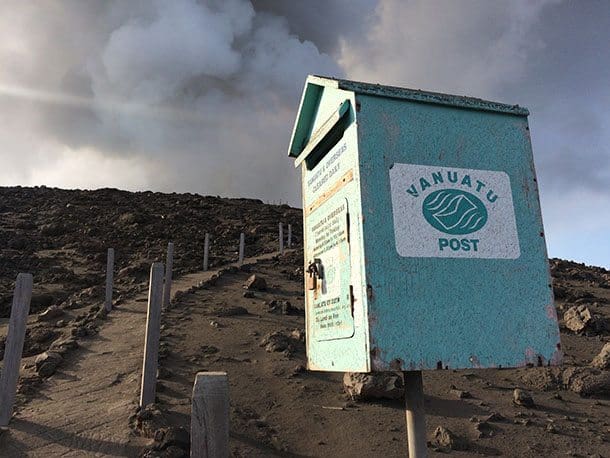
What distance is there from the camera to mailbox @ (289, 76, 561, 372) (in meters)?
2.61

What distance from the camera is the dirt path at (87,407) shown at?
4770mm

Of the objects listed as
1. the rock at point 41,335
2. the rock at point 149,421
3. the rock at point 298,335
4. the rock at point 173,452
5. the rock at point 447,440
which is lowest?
the rock at point 447,440

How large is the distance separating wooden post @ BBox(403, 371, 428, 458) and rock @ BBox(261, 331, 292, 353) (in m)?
4.97

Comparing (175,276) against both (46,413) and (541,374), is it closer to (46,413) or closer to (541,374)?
(46,413)

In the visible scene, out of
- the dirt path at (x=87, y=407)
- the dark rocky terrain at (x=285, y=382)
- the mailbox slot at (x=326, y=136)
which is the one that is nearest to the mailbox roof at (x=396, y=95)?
the mailbox slot at (x=326, y=136)

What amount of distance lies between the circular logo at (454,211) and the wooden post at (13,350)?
518 cm

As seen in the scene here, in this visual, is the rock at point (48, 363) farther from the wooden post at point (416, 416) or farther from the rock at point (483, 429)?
the wooden post at point (416, 416)

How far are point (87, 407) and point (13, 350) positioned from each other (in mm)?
1097

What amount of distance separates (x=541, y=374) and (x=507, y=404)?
1219 millimetres

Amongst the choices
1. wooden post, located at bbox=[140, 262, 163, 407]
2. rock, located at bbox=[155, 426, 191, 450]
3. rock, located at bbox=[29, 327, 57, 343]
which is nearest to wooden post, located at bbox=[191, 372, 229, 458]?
rock, located at bbox=[155, 426, 191, 450]

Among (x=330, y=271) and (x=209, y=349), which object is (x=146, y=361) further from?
(x=330, y=271)

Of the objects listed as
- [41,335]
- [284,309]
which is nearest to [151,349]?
[284,309]

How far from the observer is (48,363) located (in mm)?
7281

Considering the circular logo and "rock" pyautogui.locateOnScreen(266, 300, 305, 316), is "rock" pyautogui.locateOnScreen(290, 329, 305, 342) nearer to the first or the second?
"rock" pyautogui.locateOnScreen(266, 300, 305, 316)
